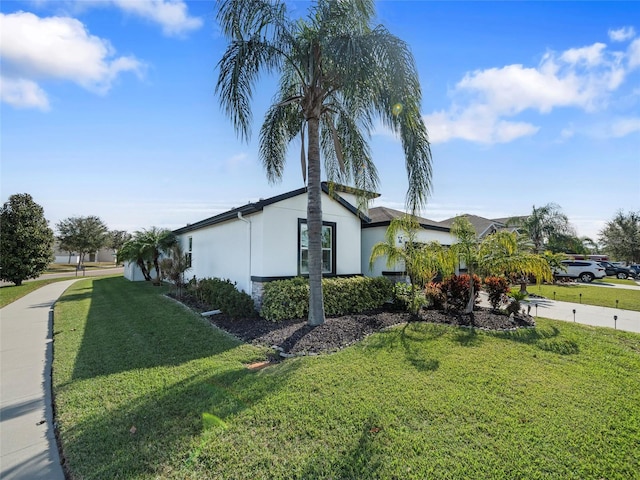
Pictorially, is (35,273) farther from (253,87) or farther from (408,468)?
(408,468)

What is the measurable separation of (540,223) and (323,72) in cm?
2387

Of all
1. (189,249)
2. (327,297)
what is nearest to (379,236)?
(327,297)

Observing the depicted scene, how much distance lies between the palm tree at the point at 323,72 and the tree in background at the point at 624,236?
137ft

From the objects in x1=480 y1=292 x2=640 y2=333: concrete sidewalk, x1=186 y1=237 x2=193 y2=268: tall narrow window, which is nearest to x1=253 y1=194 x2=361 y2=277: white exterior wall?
x1=480 y1=292 x2=640 y2=333: concrete sidewalk

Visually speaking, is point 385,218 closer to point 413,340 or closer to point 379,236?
point 379,236

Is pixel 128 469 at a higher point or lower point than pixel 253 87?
lower

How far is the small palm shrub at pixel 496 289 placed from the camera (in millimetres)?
9594

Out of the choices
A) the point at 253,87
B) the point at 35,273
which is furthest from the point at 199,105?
the point at 35,273

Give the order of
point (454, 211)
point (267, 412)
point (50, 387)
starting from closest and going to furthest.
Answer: point (267, 412), point (50, 387), point (454, 211)

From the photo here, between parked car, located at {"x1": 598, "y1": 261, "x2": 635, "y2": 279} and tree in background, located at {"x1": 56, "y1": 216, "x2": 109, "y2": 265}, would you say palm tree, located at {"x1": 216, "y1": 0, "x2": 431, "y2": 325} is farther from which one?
tree in background, located at {"x1": 56, "y1": 216, "x2": 109, "y2": 265}

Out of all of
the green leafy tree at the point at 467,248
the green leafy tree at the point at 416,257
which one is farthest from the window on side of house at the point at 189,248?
the green leafy tree at the point at 467,248

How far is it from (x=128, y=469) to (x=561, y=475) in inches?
153

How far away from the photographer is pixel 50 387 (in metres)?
4.77

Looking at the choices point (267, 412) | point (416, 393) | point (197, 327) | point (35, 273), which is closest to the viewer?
point (267, 412)
